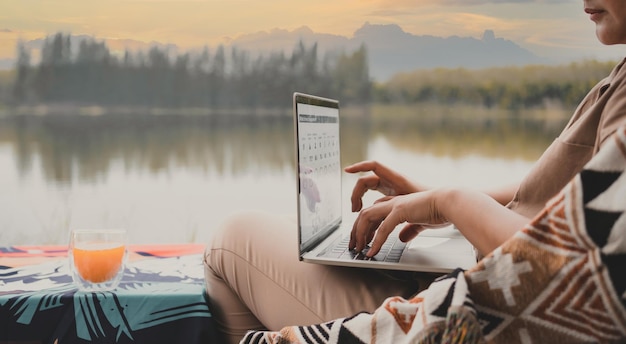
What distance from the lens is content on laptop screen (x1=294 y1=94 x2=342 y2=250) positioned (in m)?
1.17

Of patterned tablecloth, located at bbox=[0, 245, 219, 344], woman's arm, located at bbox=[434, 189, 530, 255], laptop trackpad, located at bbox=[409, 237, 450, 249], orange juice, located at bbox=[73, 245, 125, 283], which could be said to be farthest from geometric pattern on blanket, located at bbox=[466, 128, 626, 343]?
orange juice, located at bbox=[73, 245, 125, 283]

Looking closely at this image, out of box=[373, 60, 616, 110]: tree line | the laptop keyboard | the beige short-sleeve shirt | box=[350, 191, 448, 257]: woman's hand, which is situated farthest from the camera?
box=[373, 60, 616, 110]: tree line

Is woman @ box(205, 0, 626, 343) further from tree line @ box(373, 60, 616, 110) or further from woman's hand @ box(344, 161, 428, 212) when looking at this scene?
tree line @ box(373, 60, 616, 110)

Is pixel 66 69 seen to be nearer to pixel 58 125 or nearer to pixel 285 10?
pixel 58 125

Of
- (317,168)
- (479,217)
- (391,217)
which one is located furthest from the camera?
(317,168)

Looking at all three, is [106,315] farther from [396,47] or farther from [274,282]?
[396,47]

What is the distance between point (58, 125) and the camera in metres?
2.50

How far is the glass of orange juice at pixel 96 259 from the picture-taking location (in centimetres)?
141

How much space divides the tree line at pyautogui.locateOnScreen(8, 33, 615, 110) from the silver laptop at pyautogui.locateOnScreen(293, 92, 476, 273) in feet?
3.32

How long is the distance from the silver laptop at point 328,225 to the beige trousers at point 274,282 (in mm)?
36

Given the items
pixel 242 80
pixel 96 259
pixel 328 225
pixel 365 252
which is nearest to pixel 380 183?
pixel 328 225

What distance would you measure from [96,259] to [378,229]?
686 mm

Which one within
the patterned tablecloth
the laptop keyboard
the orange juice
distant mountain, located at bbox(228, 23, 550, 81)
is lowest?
the patterned tablecloth

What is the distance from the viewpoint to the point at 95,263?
1407mm
